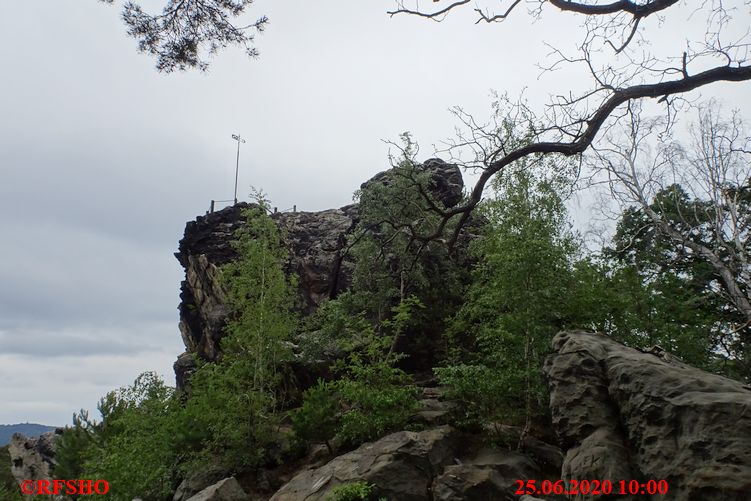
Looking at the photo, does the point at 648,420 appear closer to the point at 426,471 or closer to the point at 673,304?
the point at 426,471

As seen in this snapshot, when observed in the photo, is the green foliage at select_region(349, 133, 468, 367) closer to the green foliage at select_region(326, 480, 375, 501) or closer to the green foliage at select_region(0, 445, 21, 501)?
the green foliage at select_region(326, 480, 375, 501)

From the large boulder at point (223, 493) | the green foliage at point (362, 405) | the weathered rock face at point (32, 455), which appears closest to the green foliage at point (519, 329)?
the green foliage at point (362, 405)

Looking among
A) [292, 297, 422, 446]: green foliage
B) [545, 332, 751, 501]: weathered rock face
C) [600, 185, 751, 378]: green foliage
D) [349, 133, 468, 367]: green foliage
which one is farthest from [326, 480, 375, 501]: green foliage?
[349, 133, 468, 367]: green foliage

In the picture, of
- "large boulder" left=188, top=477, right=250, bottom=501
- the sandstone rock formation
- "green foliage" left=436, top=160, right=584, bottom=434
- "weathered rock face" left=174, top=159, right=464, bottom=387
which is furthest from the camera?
"weathered rock face" left=174, top=159, right=464, bottom=387

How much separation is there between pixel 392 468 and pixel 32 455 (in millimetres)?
23373

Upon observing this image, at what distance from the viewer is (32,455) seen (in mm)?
23234

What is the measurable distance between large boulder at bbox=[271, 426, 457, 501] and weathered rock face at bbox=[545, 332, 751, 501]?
8.85 ft

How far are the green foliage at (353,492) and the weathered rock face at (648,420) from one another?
2934 millimetres

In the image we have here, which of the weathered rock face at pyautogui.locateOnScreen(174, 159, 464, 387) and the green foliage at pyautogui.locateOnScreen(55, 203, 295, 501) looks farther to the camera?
the weathered rock face at pyautogui.locateOnScreen(174, 159, 464, 387)

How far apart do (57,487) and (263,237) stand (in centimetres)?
853

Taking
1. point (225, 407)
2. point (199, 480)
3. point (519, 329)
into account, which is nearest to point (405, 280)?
point (519, 329)

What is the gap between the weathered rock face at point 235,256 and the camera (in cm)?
1795

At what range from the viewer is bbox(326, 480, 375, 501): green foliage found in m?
7.08

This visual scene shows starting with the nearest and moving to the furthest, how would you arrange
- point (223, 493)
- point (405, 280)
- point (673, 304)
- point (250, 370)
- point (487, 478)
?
point (487, 478) < point (223, 493) < point (673, 304) < point (250, 370) < point (405, 280)
